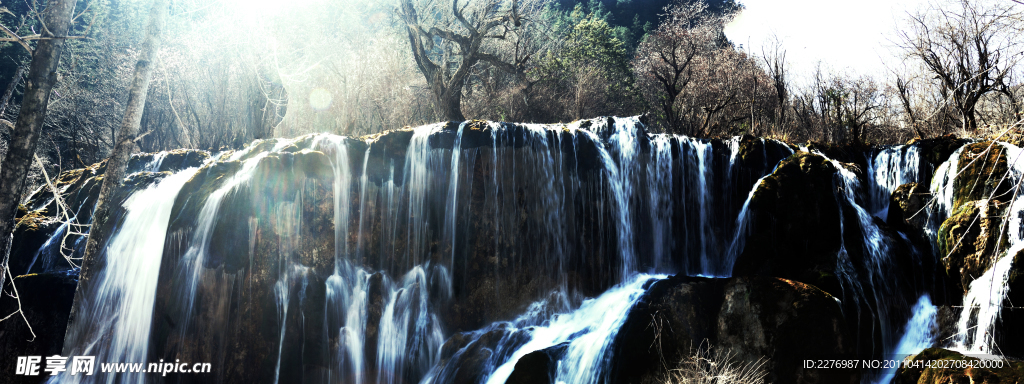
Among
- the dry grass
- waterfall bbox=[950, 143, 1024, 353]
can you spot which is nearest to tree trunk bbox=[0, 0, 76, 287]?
the dry grass

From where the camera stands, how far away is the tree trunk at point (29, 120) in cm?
428

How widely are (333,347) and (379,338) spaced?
756 millimetres

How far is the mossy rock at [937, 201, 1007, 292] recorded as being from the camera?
8.05 m

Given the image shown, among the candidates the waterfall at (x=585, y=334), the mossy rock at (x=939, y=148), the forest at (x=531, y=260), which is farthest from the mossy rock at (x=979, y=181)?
the waterfall at (x=585, y=334)

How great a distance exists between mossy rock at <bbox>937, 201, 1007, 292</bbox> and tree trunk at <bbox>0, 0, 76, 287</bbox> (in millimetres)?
10539

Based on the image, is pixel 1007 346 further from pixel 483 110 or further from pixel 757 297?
pixel 483 110

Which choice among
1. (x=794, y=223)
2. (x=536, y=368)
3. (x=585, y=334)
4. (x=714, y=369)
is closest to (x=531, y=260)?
(x=585, y=334)

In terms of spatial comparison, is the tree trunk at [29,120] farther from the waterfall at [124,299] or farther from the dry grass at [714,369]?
the dry grass at [714,369]

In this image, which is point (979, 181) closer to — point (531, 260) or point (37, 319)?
point (531, 260)

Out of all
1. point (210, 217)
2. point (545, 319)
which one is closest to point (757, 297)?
point (545, 319)

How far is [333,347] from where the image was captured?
9273mm

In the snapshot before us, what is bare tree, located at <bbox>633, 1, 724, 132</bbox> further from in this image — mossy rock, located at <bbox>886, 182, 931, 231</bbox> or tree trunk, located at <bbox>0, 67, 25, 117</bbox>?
tree trunk, located at <bbox>0, 67, 25, 117</bbox>

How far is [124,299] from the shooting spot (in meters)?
8.57

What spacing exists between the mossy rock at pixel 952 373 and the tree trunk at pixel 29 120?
877 cm
